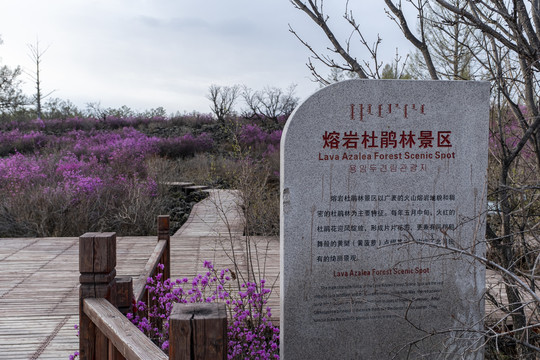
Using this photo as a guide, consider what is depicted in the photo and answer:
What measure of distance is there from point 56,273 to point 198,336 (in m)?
4.67

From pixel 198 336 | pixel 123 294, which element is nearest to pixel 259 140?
pixel 123 294

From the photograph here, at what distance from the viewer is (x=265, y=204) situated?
810 centimetres

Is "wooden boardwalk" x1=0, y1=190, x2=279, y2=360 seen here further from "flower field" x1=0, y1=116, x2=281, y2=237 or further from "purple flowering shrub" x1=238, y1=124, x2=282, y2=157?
"purple flowering shrub" x1=238, y1=124, x2=282, y2=157

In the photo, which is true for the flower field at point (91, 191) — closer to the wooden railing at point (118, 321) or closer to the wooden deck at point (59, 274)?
the wooden deck at point (59, 274)

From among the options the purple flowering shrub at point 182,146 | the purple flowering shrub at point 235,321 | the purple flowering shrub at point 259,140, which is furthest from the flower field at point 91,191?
the purple flowering shrub at point 259,140

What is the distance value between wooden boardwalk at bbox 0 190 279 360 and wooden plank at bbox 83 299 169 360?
1.26 meters

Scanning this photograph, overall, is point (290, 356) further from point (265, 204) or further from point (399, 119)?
point (265, 204)

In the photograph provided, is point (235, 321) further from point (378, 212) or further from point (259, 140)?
point (259, 140)

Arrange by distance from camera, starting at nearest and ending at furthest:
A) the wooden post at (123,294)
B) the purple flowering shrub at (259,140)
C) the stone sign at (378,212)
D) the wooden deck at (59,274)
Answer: the wooden post at (123,294), the stone sign at (378,212), the wooden deck at (59,274), the purple flowering shrub at (259,140)

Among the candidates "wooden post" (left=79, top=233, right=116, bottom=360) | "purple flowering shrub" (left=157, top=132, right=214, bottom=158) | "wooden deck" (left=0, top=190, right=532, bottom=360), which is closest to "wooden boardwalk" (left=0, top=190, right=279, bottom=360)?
"wooden deck" (left=0, top=190, right=532, bottom=360)

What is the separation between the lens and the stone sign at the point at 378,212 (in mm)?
3271

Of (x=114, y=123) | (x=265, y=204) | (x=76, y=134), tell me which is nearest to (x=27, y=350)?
(x=265, y=204)

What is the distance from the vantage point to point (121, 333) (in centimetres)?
204

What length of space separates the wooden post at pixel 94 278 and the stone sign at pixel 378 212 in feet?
3.57
